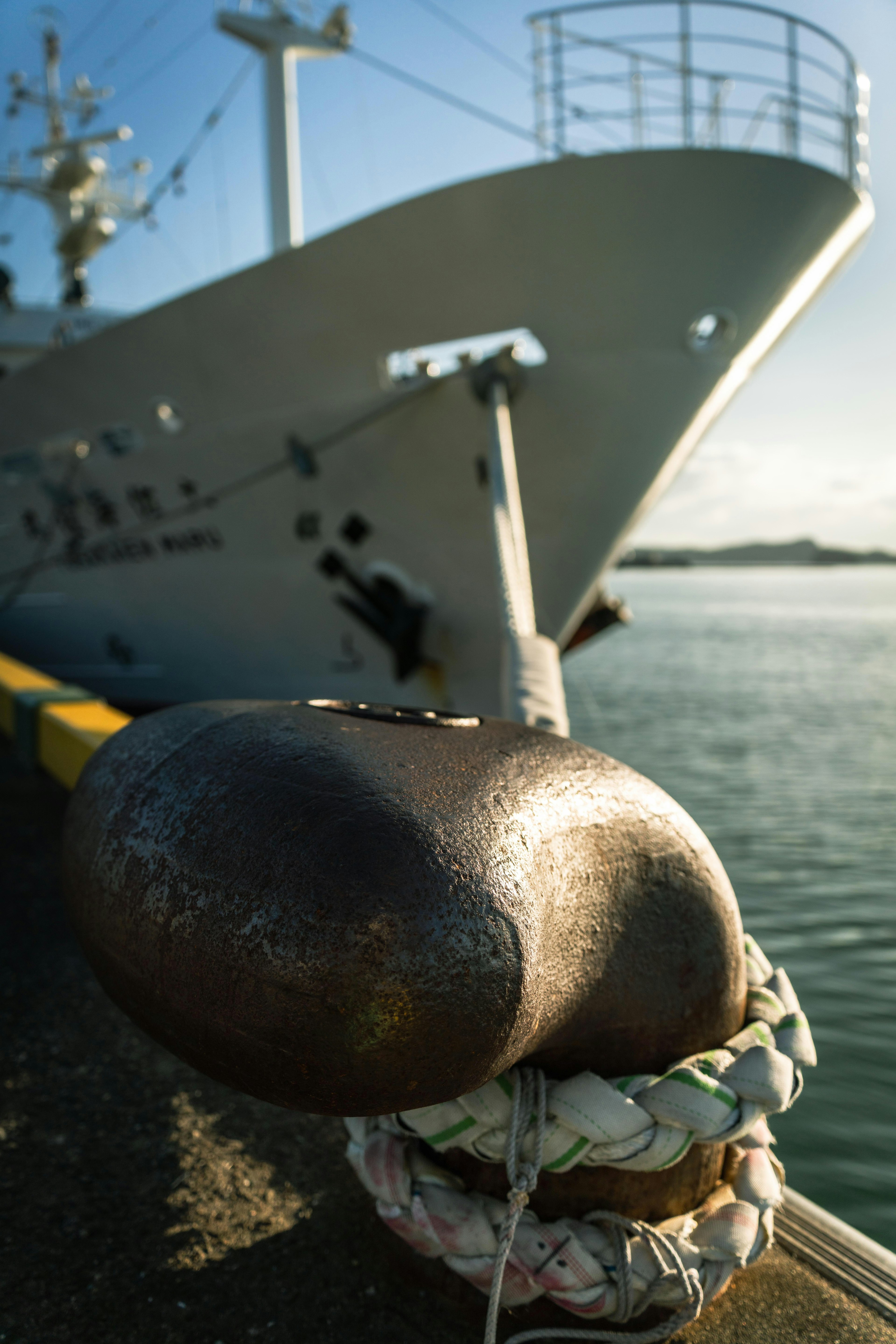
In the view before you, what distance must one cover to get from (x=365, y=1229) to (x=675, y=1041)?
78cm

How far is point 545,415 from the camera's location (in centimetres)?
584

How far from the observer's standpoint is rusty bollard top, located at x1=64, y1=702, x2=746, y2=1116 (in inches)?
44.1

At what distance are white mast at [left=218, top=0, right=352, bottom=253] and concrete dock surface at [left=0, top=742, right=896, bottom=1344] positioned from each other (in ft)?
27.5

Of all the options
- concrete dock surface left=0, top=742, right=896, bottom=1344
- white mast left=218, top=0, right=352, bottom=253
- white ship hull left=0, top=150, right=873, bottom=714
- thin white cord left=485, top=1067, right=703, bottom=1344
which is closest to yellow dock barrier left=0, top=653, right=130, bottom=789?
concrete dock surface left=0, top=742, right=896, bottom=1344

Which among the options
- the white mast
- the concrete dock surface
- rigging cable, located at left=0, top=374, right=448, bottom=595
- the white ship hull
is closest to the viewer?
the concrete dock surface

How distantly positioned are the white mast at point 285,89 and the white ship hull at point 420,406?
276 centimetres

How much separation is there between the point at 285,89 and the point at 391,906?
9.84 m

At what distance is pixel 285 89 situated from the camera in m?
8.76

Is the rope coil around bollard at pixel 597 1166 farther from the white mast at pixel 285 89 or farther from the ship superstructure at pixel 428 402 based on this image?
the white mast at pixel 285 89

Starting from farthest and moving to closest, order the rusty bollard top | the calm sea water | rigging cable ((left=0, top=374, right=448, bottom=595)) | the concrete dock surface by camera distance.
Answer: rigging cable ((left=0, top=374, right=448, bottom=595)), the calm sea water, the concrete dock surface, the rusty bollard top

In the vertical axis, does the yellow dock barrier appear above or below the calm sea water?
above

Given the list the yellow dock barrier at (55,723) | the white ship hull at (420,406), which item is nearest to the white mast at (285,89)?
the white ship hull at (420,406)

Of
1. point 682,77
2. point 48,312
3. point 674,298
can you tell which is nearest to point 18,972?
point 674,298

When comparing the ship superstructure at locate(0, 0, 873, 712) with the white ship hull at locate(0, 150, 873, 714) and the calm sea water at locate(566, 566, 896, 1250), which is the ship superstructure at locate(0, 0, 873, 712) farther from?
the calm sea water at locate(566, 566, 896, 1250)
